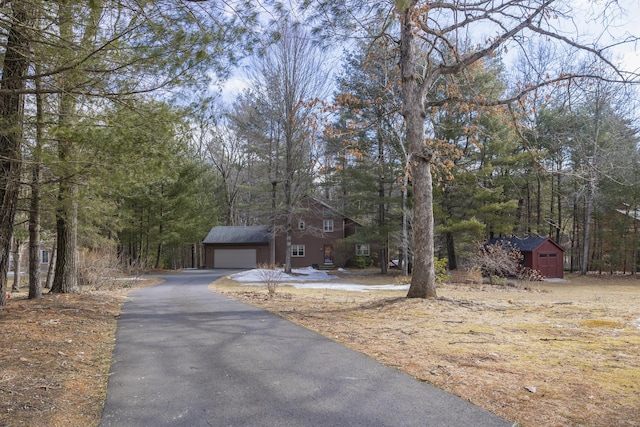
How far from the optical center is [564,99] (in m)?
10.4

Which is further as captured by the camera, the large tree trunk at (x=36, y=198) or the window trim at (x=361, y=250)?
the window trim at (x=361, y=250)

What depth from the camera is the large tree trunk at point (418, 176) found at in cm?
1065

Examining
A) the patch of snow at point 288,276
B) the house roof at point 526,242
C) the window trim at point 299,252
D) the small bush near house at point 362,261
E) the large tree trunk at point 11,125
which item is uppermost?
the large tree trunk at point 11,125

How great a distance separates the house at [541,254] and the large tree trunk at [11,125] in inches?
967

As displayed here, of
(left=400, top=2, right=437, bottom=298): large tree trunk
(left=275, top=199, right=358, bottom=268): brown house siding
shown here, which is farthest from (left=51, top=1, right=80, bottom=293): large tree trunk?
(left=275, top=199, right=358, bottom=268): brown house siding

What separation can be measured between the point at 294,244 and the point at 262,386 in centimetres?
3404

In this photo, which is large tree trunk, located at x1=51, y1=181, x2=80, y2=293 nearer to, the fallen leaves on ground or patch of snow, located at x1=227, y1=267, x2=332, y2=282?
the fallen leaves on ground

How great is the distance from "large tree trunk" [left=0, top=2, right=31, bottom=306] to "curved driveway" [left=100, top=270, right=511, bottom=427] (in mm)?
2664

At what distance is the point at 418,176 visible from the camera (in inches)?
424

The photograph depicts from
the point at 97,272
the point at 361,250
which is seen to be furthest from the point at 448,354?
the point at 361,250

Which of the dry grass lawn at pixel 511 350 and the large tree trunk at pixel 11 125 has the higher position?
the large tree trunk at pixel 11 125

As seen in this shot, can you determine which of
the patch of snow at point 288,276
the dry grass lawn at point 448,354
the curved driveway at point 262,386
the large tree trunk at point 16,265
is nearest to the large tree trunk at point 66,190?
the dry grass lawn at point 448,354

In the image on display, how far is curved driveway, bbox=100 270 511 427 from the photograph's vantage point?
141 inches

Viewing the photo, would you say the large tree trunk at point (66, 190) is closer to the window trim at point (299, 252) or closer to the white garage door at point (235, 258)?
the window trim at point (299, 252)
